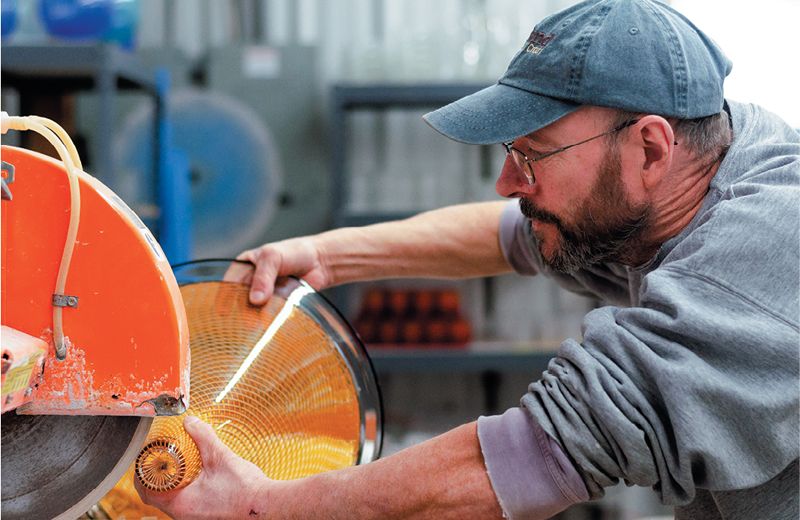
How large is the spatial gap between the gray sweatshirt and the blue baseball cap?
163 millimetres

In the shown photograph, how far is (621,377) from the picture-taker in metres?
0.94

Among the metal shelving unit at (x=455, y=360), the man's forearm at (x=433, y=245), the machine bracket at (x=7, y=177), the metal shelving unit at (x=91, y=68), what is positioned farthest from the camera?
the metal shelving unit at (x=455, y=360)

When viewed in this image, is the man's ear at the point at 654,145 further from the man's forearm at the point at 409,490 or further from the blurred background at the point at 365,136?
the blurred background at the point at 365,136

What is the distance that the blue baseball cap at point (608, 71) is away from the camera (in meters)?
1.08

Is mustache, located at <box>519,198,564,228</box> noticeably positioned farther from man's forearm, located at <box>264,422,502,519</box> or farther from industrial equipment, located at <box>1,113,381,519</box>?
industrial equipment, located at <box>1,113,381,519</box>

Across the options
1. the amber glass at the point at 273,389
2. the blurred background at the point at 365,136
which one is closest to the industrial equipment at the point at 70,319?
the amber glass at the point at 273,389

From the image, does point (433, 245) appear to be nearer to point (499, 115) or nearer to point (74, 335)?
point (499, 115)

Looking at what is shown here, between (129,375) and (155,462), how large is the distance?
21cm

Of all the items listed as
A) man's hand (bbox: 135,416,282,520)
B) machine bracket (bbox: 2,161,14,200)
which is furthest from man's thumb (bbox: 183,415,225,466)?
machine bracket (bbox: 2,161,14,200)

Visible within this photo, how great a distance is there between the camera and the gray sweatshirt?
0.92 metres

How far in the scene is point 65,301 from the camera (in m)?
0.79

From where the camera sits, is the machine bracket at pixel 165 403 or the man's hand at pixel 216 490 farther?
the man's hand at pixel 216 490

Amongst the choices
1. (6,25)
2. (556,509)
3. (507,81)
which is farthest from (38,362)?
(6,25)

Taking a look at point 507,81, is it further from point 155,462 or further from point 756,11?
point 756,11
